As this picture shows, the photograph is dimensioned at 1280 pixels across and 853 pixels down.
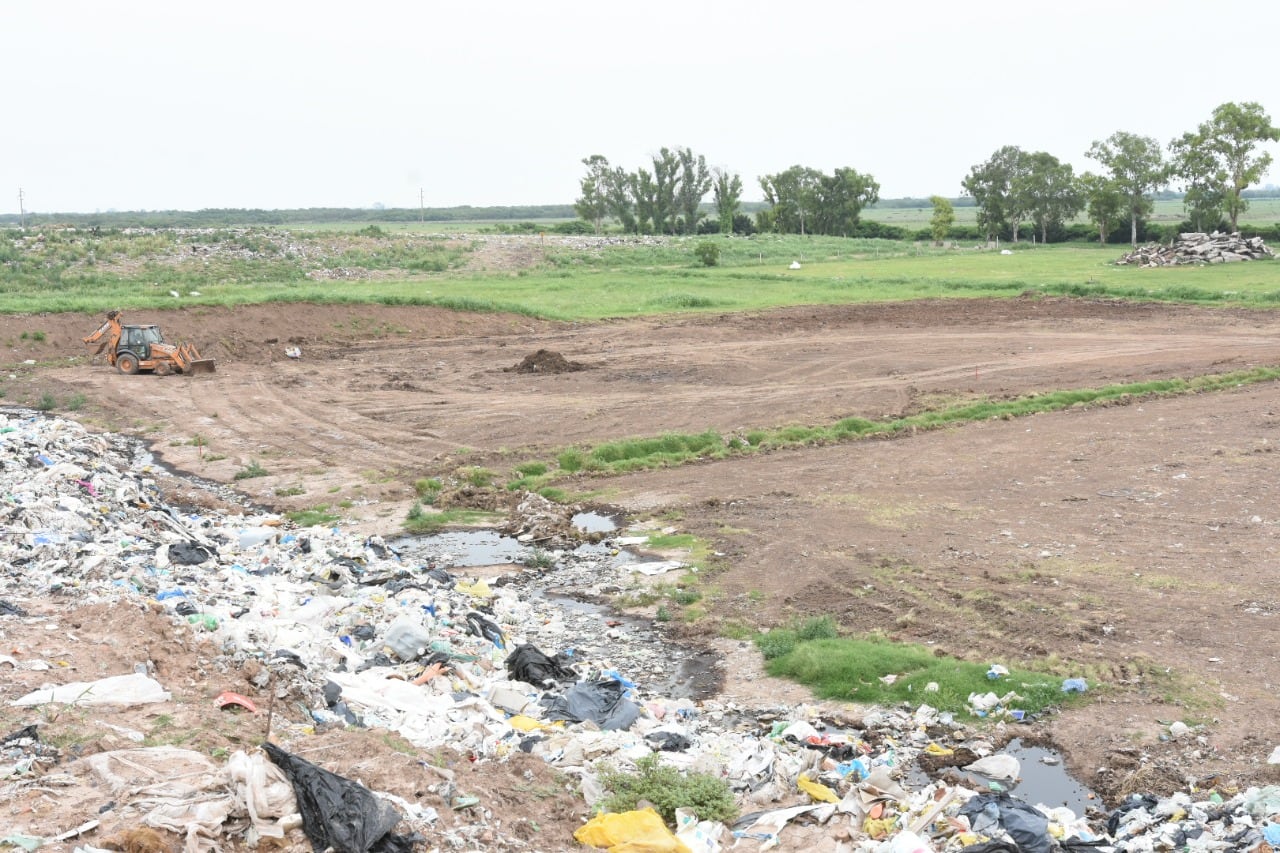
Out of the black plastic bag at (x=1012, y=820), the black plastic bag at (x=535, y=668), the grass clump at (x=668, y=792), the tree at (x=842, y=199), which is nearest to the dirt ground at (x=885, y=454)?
the black plastic bag at (x=1012, y=820)

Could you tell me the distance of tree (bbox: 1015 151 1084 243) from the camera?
275 ft

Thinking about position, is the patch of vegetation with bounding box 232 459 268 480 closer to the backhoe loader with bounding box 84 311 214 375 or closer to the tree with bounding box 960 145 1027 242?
the backhoe loader with bounding box 84 311 214 375

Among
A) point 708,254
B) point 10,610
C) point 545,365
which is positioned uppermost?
point 708,254

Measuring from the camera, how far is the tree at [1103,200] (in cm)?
7519

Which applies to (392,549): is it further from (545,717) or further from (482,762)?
(482,762)

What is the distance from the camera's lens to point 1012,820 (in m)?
7.66

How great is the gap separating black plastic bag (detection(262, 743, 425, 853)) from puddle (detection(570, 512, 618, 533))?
952 centimetres

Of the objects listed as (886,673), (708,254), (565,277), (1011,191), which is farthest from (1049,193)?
(886,673)

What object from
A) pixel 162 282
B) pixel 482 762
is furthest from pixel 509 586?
pixel 162 282

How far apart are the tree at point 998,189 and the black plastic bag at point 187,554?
270ft

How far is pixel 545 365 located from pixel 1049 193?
65.8 metres

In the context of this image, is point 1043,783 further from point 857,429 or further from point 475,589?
point 857,429

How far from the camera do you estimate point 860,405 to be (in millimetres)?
24359

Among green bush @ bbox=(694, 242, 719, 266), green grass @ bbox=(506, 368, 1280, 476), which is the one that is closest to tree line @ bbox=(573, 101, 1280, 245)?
green bush @ bbox=(694, 242, 719, 266)
